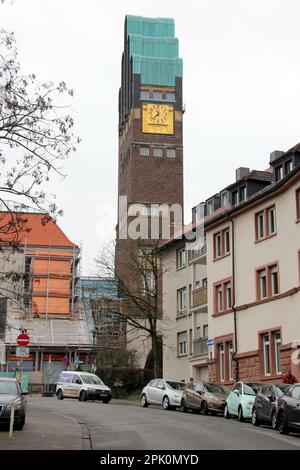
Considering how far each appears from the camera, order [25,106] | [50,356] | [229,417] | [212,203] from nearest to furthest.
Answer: [25,106]
[229,417]
[212,203]
[50,356]

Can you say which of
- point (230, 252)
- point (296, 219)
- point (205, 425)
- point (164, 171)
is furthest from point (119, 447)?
point (164, 171)

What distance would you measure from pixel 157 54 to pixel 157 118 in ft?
28.6

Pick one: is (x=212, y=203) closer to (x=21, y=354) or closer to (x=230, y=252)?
(x=230, y=252)

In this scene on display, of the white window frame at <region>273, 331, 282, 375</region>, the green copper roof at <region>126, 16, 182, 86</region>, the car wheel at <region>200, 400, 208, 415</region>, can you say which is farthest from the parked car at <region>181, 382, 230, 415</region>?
the green copper roof at <region>126, 16, 182, 86</region>

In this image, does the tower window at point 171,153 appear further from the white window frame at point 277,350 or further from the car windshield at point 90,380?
the white window frame at point 277,350

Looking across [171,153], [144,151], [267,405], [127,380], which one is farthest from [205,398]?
[171,153]

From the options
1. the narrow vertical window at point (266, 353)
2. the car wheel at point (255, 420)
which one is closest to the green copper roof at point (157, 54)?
the narrow vertical window at point (266, 353)

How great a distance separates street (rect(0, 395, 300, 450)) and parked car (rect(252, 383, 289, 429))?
1.18 feet

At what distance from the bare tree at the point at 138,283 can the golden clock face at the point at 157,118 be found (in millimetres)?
42903

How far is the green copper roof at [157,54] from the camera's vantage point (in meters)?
95.9

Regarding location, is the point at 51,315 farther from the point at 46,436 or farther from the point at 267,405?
the point at 46,436
